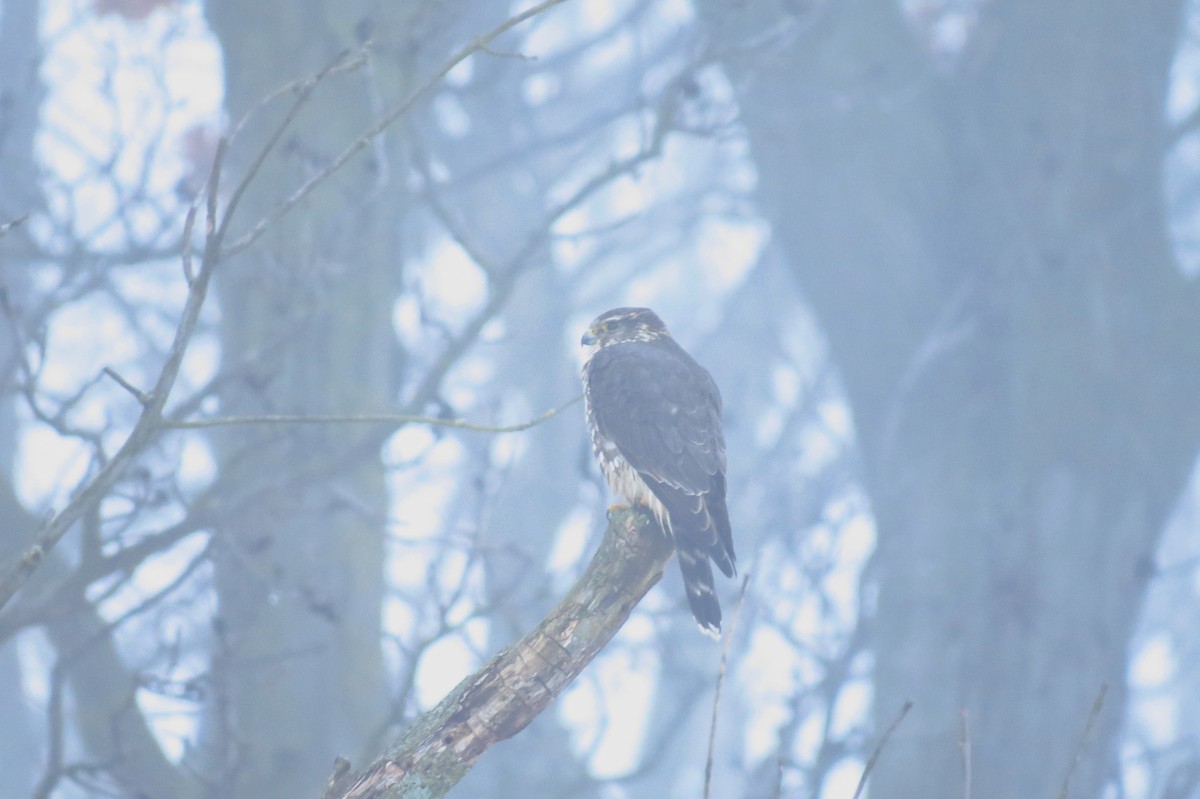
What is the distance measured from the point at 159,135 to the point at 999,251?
4995mm

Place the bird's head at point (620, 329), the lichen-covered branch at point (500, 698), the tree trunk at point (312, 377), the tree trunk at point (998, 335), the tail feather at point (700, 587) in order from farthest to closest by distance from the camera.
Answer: the tree trunk at point (998, 335), the bird's head at point (620, 329), the tree trunk at point (312, 377), the tail feather at point (700, 587), the lichen-covered branch at point (500, 698)

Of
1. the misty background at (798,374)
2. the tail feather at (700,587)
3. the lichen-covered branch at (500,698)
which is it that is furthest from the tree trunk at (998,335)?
the lichen-covered branch at (500,698)

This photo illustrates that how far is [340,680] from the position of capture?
21.7 feet

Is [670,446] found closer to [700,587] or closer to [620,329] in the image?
[700,587]

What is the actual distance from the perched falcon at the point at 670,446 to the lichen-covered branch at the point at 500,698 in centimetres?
69

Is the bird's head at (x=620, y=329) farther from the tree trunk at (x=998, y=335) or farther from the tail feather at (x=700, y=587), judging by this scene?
the tail feather at (x=700, y=587)

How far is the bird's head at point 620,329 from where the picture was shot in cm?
598

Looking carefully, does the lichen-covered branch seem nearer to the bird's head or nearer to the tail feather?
the tail feather

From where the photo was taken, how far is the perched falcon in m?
4.16

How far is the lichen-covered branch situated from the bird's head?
2.66 metres

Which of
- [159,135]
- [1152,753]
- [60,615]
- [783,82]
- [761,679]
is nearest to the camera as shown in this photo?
[60,615]

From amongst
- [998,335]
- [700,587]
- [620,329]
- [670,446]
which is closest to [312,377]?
[620,329]

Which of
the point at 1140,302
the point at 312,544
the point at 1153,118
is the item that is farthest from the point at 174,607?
the point at 1153,118

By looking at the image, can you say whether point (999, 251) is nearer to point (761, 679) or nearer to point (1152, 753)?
point (1152, 753)
